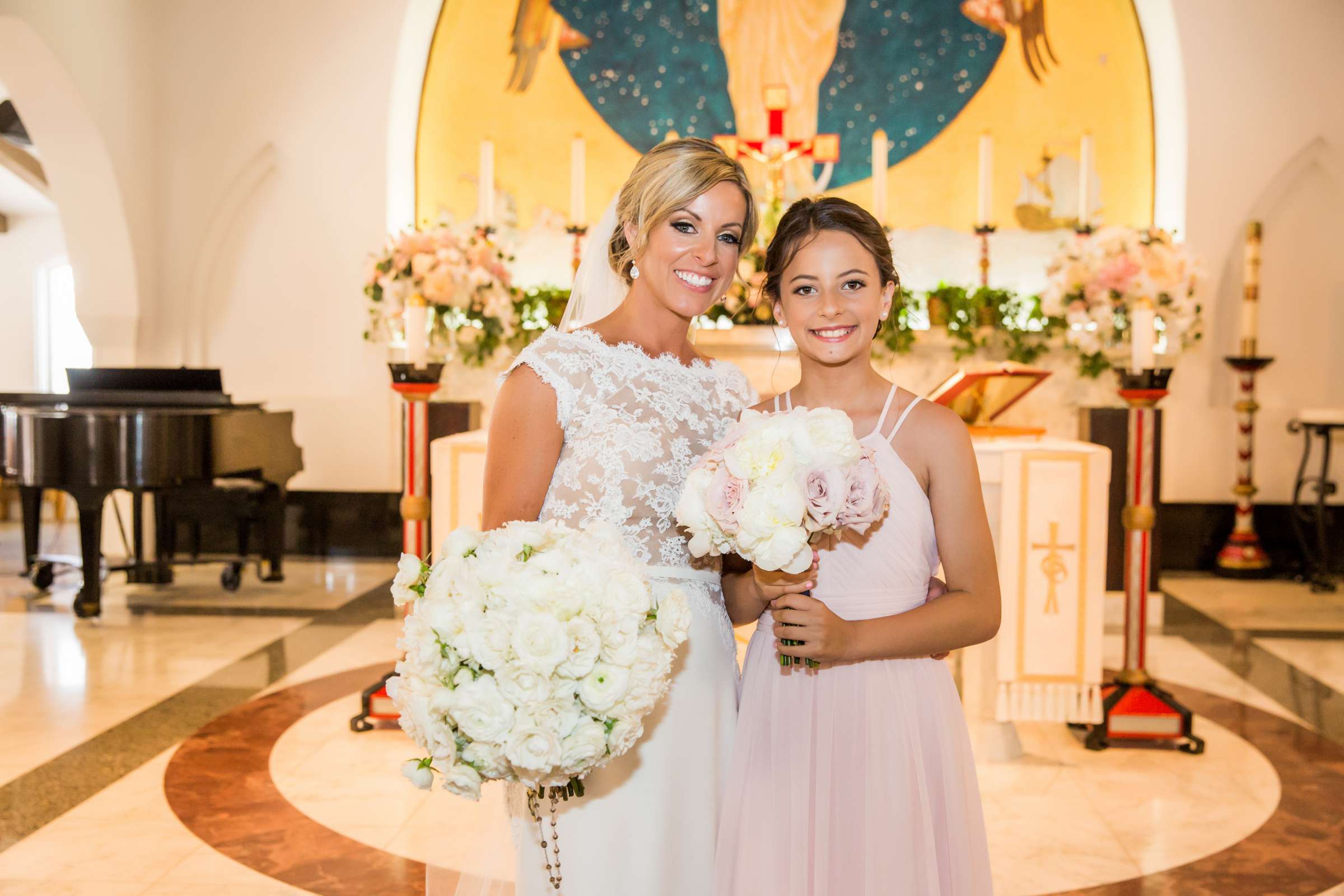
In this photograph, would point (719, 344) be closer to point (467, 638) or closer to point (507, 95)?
point (507, 95)

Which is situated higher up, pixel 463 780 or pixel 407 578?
pixel 407 578

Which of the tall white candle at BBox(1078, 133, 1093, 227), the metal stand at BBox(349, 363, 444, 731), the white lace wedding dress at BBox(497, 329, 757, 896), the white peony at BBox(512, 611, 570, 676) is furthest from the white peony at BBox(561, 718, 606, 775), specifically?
the tall white candle at BBox(1078, 133, 1093, 227)

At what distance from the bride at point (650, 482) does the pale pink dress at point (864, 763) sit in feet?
0.31

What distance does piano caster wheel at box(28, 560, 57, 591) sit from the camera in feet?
25.9

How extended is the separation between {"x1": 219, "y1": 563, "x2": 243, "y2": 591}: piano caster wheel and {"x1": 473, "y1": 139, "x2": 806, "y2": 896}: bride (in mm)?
6533

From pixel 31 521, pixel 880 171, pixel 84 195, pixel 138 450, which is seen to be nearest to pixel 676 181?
pixel 880 171

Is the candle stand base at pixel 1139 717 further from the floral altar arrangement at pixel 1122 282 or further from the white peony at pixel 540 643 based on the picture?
the white peony at pixel 540 643

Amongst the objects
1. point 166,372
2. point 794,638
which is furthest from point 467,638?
point 166,372

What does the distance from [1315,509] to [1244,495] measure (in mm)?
787

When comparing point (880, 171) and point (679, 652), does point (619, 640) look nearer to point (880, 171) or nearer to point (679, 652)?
point (679, 652)

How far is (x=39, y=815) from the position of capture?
3938 mm

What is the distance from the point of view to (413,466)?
4.84 meters

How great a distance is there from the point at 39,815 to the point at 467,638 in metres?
3.29

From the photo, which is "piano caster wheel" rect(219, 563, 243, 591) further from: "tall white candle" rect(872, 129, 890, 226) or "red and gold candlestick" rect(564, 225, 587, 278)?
"tall white candle" rect(872, 129, 890, 226)
